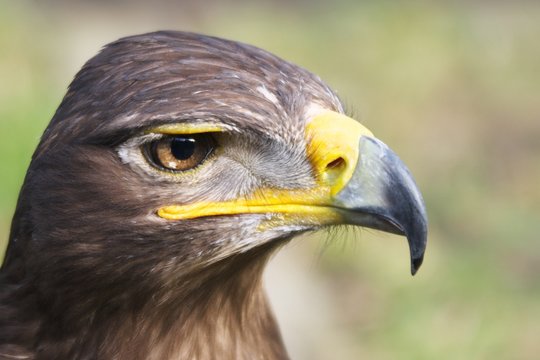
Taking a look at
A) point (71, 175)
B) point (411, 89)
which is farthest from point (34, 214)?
point (411, 89)

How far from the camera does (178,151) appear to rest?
3.03m

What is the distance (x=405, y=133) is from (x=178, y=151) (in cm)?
555

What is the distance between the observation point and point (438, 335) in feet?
20.6

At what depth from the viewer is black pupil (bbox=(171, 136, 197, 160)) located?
302 cm

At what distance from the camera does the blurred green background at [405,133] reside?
6395mm

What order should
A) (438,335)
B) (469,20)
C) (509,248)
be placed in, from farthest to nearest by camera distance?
1. (469,20)
2. (509,248)
3. (438,335)

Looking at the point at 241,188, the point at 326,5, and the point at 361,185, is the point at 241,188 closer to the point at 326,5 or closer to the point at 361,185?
the point at 361,185

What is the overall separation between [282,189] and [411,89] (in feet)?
19.7

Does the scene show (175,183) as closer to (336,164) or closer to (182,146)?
(182,146)

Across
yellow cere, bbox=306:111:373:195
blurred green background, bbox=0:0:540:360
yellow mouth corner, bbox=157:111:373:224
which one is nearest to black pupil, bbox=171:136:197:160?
yellow mouth corner, bbox=157:111:373:224

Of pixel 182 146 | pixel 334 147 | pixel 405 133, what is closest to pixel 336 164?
pixel 334 147

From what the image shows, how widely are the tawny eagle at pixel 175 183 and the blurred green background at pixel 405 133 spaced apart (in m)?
1.90

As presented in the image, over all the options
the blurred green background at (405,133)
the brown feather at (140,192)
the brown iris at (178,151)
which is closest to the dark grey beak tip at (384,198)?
the brown feather at (140,192)

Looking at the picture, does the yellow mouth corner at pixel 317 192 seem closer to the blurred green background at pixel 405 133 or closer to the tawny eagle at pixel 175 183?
the tawny eagle at pixel 175 183
